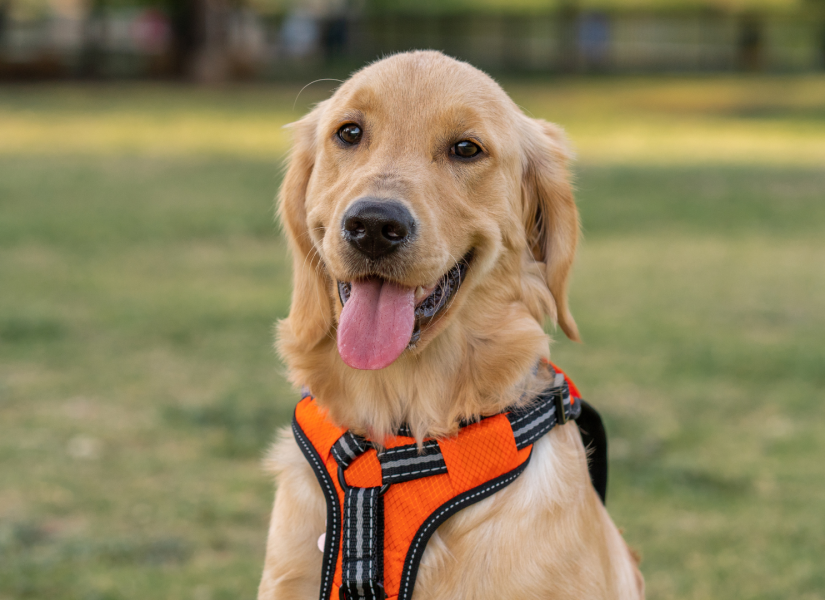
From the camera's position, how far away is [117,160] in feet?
54.7

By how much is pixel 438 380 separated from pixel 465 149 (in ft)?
2.38

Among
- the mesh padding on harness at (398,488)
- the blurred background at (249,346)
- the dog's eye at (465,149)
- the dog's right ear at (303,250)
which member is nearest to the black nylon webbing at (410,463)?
the mesh padding on harness at (398,488)

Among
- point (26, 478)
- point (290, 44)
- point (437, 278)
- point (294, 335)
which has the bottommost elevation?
point (290, 44)

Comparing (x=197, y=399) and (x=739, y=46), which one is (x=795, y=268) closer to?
(x=197, y=399)

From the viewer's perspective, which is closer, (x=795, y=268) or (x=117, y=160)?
(x=795, y=268)

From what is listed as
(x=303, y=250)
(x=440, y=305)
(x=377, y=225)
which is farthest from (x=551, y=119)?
(x=377, y=225)

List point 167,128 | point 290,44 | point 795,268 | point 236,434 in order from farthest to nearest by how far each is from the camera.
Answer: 1. point 290,44
2. point 167,128
3. point 795,268
4. point 236,434

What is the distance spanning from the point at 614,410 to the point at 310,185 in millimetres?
3756

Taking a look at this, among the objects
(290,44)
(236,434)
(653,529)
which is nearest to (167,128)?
(236,434)

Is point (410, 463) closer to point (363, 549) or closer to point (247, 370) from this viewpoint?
point (363, 549)

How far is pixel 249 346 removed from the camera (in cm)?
Answer: 761

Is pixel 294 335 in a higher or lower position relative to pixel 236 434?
higher

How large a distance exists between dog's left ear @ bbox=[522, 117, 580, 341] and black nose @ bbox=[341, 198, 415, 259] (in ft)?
2.22

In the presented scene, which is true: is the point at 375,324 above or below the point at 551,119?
above
